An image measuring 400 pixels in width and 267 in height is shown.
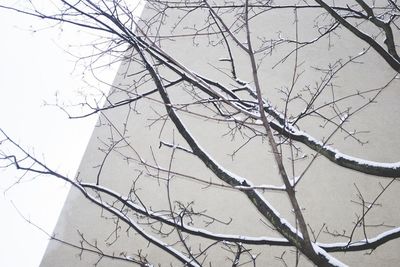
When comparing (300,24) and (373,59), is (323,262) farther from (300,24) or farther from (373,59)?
(300,24)

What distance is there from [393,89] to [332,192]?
204 cm

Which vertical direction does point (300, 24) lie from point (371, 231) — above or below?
above

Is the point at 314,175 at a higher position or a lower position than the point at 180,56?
lower

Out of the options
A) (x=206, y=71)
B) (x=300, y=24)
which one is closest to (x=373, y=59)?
(x=300, y=24)

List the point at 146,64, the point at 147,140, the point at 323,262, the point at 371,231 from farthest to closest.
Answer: the point at 147,140 → the point at 371,231 → the point at 146,64 → the point at 323,262

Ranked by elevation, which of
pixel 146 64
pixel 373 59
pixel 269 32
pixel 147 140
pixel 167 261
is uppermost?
pixel 269 32

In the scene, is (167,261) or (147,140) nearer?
(167,261)

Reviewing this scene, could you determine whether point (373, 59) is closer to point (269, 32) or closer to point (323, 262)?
point (269, 32)

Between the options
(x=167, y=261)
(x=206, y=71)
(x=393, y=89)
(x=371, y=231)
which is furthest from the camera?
(x=206, y=71)

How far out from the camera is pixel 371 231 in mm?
4168

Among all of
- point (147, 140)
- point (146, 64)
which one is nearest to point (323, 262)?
point (146, 64)

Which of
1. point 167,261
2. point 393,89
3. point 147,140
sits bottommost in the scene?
point 167,261

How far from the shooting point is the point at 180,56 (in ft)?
21.7

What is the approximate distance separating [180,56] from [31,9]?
4172 millimetres
